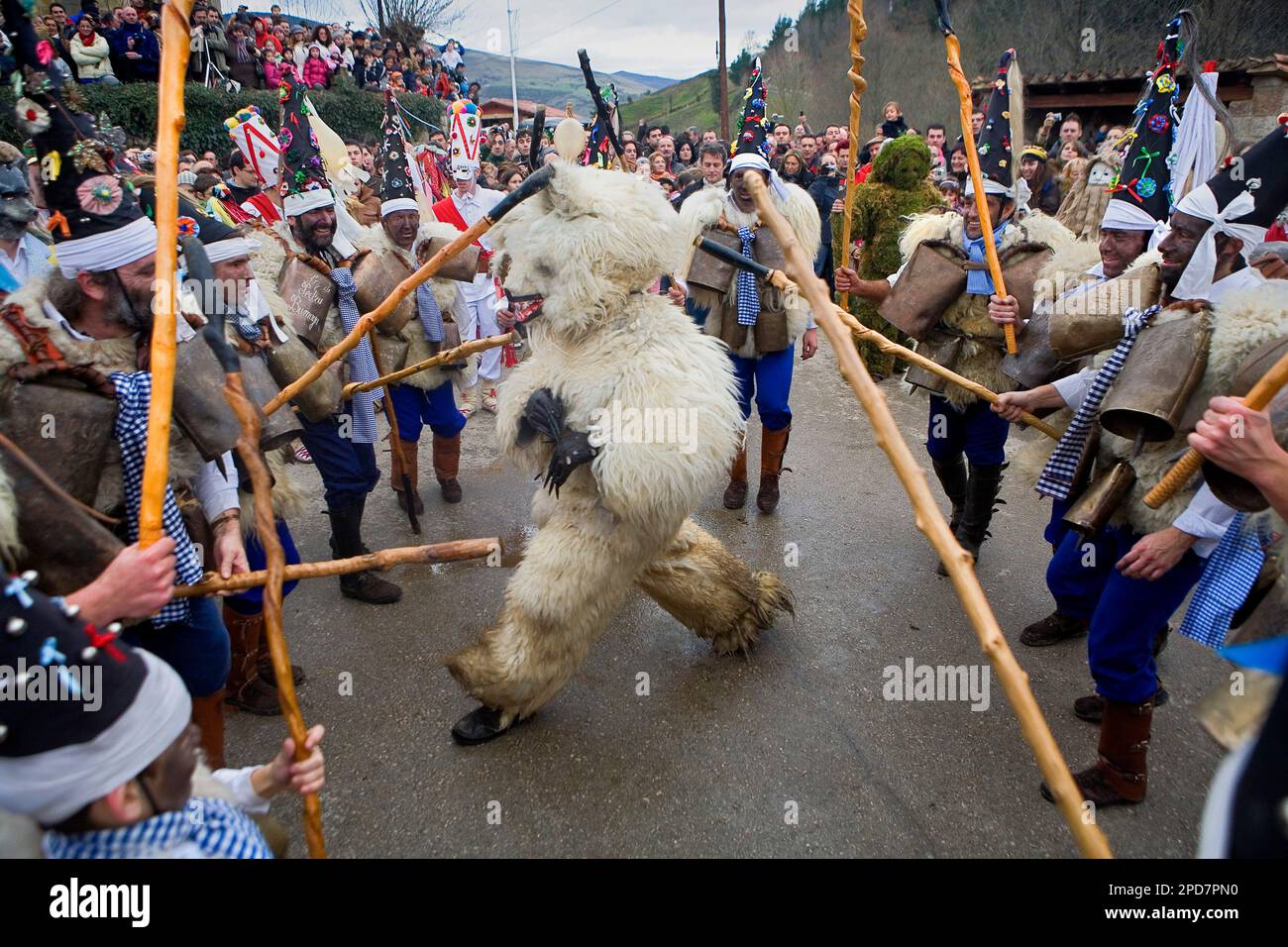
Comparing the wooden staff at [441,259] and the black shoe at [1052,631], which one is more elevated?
the wooden staff at [441,259]

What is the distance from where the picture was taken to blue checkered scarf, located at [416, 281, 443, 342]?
4852 mm

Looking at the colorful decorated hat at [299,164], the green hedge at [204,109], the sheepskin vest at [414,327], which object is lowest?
the sheepskin vest at [414,327]

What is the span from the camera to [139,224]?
225 cm

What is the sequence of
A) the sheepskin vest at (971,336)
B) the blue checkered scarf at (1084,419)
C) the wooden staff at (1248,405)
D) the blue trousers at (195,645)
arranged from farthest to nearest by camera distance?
the sheepskin vest at (971,336), the blue checkered scarf at (1084,419), the blue trousers at (195,645), the wooden staff at (1248,405)

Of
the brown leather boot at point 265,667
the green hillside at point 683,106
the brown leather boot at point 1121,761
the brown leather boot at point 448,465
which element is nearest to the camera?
the brown leather boot at point 1121,761

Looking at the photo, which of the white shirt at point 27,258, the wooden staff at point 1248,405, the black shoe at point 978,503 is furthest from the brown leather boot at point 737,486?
the white shirt at point 27,258

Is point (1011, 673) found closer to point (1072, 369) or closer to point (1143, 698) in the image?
point (1143, 698)

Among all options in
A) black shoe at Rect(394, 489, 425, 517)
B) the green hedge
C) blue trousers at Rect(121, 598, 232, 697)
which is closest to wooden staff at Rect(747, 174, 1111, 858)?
blue trousers at Rect(121, 598, 232, 697)

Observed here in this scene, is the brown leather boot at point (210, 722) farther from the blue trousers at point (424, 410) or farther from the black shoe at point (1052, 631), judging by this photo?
the black shoe at point (1052, 631)

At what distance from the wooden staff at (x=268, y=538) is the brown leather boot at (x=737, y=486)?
12.4 feet

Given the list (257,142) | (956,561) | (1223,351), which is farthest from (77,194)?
(1223,351)

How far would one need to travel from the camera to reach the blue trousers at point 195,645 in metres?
2.31

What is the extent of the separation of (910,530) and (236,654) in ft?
13.1
